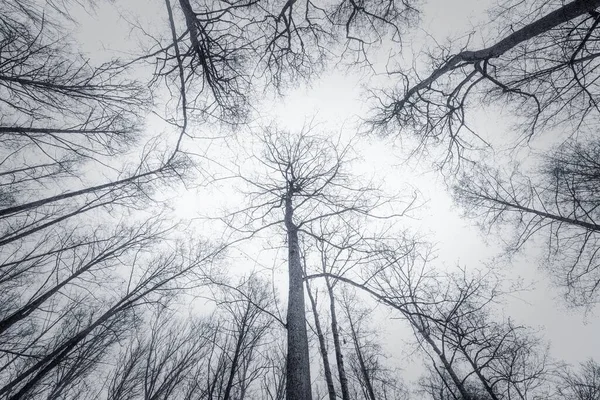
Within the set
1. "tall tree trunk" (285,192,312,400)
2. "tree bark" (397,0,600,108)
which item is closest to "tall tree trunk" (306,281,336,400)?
"tall tree trunk" (285,192,312,400)

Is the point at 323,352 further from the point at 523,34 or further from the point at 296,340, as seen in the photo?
the point at 523,34

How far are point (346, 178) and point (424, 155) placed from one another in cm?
184

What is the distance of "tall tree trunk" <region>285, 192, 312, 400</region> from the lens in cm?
319

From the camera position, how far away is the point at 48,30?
11.2ft

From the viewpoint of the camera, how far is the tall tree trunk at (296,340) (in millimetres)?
3193

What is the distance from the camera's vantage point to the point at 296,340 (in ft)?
12.0

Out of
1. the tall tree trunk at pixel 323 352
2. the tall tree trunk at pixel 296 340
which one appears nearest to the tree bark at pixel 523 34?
the tall tree trunk at pixel 296 340

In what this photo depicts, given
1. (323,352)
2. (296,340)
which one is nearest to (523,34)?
(296,340)

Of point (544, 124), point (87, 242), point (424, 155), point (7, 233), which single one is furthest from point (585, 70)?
point (7, 233)

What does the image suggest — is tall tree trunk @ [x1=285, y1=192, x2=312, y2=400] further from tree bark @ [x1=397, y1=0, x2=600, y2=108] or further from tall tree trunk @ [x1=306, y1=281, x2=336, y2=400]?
tall tree trunk @ [x1=306, y1=281, x2=336, y2=400]

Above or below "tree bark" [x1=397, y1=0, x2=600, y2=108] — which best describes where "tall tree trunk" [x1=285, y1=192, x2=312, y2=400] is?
below

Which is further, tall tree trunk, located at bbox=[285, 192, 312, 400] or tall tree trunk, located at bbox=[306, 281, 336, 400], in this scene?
tall tree trunk, located at bbox=[306, 281, 336, 400]

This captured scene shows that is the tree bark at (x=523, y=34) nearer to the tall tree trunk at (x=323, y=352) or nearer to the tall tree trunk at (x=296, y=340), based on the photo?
the tall tree trunk at (x=296, y=340)

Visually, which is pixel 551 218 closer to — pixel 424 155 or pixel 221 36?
pixel 424 155
